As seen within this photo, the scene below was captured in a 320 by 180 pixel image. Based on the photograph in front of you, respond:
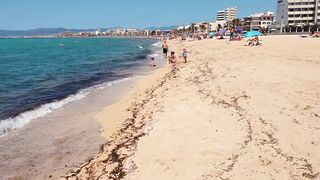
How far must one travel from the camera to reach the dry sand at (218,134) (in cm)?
736

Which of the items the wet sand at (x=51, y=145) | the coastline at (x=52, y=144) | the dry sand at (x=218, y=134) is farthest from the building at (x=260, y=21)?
the wet sand at (x=51, y=145)

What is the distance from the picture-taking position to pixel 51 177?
8.30 m

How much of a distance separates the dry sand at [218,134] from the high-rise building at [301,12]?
116031 millimetres

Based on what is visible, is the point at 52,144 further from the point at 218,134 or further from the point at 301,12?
the point at 301,12

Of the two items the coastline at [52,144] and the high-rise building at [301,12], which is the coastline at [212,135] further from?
the high-rise building at [301,12]

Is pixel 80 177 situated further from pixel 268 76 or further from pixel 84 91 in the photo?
pixel 84 91

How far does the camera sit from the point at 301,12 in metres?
123

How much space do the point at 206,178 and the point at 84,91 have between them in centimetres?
1510

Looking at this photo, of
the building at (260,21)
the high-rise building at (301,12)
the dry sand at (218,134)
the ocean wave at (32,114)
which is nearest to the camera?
the dry sand at (218,134)

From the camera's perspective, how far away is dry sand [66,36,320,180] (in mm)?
7363

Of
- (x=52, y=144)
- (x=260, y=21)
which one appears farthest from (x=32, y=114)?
(x=260, y=21)

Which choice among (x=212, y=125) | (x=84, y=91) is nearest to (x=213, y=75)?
(x=84, y=91)

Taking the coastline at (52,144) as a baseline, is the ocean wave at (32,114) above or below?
above

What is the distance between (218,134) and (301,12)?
126 metres
